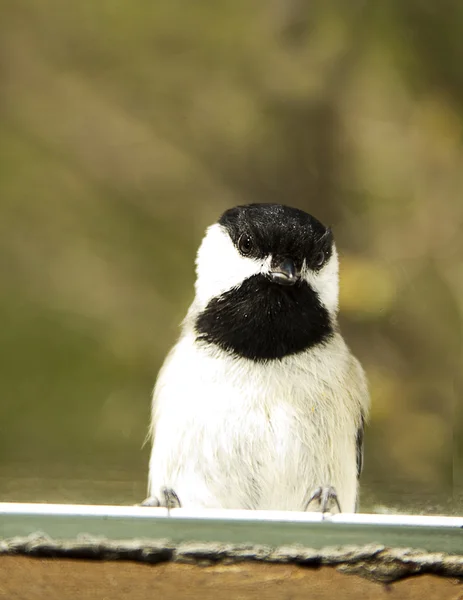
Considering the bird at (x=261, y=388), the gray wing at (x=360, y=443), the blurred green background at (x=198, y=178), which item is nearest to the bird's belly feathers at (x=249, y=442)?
the bird at (x=261, y=388)

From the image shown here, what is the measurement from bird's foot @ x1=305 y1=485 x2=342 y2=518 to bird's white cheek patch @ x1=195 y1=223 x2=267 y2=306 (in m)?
0.46

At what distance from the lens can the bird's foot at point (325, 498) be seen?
1.67 metres

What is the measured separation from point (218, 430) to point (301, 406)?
0.59ft

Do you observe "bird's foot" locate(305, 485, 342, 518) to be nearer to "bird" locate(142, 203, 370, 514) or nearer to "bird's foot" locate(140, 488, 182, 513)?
"bird" locate(142, 203, 370, 514)

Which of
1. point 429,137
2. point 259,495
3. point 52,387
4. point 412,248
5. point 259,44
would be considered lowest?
point 259,495

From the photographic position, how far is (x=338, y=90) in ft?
7.54

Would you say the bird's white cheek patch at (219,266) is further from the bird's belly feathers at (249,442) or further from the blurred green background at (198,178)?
the blurred green background at (198,178)

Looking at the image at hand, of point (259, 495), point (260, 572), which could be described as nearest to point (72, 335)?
point (259, 495)

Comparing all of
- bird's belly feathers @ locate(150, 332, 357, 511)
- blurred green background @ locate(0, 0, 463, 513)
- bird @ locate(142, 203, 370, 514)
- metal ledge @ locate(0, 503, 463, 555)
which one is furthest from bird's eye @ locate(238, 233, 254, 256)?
metal ledge @ locate(0, 503, 463, 555)

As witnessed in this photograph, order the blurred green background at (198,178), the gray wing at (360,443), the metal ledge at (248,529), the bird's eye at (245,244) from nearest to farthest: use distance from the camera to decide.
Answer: the metal ledge at (248,529), the bird's eye at (245,244), the gray wing at (360,443), the blurred green background at (198,178)

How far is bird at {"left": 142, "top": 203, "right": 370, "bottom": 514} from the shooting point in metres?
1.69

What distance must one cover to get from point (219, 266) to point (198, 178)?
620 millimetres

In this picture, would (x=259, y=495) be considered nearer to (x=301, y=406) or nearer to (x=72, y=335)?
(x=301, y=406)

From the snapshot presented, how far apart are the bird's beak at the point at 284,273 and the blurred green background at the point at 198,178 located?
0.53 meters
